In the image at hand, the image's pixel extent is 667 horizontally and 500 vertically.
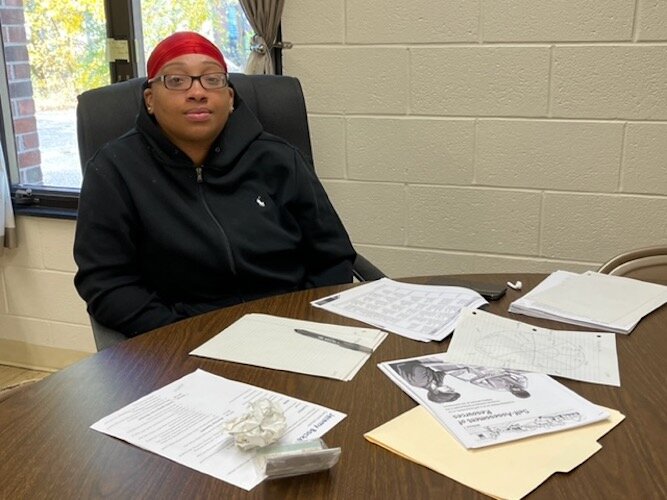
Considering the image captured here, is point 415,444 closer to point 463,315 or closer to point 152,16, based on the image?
point 463,315

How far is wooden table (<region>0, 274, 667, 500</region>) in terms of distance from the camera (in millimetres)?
812

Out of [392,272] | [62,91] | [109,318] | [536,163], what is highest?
[62,91]

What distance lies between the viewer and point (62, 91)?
9.01 ft

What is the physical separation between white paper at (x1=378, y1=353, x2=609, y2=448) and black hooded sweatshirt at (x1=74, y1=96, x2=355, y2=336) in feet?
2.14

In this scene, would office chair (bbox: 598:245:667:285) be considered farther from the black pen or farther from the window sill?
the window sill

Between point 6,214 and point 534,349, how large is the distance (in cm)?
219

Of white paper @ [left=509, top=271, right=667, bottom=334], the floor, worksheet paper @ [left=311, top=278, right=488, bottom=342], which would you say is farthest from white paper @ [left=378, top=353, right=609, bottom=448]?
the floor

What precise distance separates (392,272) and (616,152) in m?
0.78

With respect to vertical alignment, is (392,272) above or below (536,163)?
below

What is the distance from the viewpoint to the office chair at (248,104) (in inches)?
67.0

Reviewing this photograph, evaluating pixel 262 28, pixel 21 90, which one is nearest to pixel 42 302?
pixel 21 90

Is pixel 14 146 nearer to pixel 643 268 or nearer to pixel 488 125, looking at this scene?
pixel 488 125

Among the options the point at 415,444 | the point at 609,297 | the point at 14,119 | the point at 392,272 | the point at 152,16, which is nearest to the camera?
the point at 415,444

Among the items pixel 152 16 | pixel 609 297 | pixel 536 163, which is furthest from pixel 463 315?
pixel 152 16
